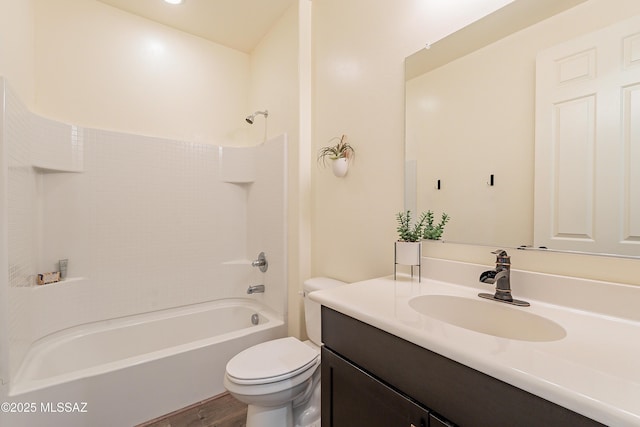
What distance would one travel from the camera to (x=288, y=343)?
153cm

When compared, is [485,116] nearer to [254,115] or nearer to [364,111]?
[364,111]

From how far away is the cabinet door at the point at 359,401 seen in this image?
0.71 metres

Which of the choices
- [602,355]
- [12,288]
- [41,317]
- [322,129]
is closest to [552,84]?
[602,355]

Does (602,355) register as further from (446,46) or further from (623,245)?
(446,46)

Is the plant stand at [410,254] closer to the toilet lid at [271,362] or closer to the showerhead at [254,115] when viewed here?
the toilet lid at [271,362]

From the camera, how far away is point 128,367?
1527 mm

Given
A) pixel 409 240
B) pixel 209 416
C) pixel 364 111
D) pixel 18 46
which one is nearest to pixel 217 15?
pixel 18 46

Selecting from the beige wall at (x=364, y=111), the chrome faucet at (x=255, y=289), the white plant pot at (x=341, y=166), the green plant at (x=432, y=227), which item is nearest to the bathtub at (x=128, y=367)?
the chrome faucet at (x=255, y=289)

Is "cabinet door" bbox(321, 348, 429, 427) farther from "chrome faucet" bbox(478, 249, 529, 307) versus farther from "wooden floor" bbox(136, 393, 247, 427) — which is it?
"wooden floor" bbox(136, 393, 247, 427)

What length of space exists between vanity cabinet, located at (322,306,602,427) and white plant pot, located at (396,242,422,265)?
15.6 inches

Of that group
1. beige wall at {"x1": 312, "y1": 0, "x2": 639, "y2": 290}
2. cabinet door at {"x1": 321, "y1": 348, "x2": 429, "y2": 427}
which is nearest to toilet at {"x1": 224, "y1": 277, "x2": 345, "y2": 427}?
cabinet door at {"x1": 321, "y1": 348, "x2": 429, "y2": 427}

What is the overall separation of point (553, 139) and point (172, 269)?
8.37 ft

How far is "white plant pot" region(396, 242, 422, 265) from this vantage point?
1.15 m

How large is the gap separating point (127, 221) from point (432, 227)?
2.21m
